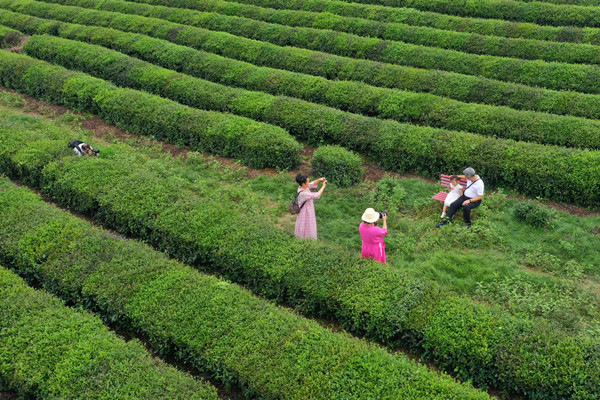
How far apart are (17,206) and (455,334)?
872 cm

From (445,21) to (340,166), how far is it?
1190cm

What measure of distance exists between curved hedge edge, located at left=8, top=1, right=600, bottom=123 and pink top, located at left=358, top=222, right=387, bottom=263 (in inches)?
289

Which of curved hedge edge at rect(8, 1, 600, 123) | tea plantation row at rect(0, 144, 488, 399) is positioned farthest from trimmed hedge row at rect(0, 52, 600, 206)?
tea plantation row at rect(0, 144, 488, 399)

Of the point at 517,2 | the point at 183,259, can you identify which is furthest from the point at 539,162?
the point at 517,2

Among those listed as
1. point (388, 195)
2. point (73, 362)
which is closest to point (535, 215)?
point (388, 195)

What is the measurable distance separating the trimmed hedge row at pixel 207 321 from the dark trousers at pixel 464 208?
426cm

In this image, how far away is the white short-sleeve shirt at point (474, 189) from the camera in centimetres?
1003

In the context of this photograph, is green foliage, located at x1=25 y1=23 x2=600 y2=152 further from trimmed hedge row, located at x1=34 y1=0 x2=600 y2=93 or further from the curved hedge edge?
trimmed hedge row, located at x1=34 y1=0 x2=600 y2=93

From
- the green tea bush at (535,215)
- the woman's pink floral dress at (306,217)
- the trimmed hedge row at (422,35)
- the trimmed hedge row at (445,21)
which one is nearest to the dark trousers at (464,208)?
the green tea bush at (535,215)

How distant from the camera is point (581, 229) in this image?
10.0 metres

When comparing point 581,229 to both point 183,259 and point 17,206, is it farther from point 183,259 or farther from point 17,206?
point 17,206

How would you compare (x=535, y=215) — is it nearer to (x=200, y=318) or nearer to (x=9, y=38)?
(x=200, y=318)

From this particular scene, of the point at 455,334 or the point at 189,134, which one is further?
the point at 189,134

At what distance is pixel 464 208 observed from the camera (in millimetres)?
10148
